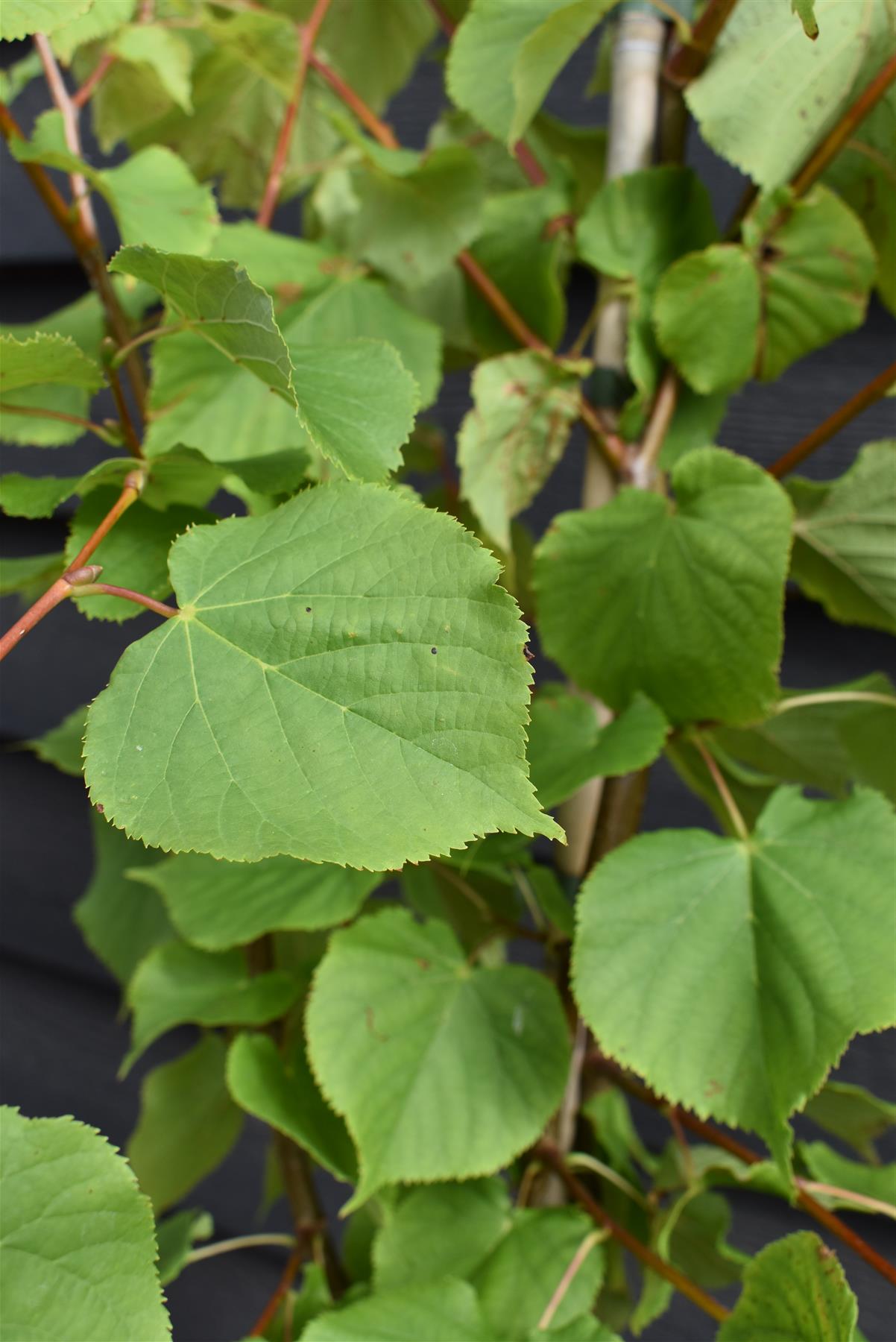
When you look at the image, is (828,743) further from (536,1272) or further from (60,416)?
(60,416)

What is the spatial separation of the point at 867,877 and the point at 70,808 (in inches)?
34.9

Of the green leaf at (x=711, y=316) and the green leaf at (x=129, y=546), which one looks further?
the green leaf at (x=711, y=316)

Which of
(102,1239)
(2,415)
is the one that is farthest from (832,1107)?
(2,415)

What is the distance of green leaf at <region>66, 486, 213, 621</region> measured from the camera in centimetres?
29

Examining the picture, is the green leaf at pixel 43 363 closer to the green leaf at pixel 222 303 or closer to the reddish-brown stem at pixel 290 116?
the green leaf at pixel 222 303

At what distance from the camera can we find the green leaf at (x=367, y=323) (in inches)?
17.4

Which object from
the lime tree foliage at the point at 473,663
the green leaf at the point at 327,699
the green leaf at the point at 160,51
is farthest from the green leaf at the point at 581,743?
the green leaf at the point at 160,51

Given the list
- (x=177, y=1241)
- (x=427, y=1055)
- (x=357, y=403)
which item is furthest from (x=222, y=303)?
(x=177, y=1241)

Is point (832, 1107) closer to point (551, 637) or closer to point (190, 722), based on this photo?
point (551, 637)

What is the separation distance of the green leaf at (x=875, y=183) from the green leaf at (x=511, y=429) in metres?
0.14

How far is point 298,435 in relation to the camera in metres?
0.40

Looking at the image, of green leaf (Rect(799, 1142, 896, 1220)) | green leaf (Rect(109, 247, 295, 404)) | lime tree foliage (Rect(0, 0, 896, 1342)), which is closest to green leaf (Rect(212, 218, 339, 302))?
lime tree foliage (Rect(0, 0, 896, 1342))

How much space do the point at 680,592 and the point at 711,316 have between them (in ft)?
0.41

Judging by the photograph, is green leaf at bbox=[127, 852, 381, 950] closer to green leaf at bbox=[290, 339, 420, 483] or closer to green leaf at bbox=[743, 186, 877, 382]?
green leaf at bbox=[290, 339, 420, 483]
